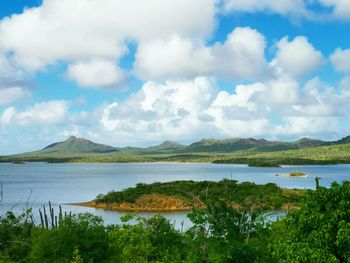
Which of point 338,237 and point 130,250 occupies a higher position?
point 338,237

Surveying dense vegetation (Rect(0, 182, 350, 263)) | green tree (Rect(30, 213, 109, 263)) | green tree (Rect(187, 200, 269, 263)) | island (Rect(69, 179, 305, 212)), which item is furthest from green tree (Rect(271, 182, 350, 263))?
island (Rect(69, 179, 305, 212))

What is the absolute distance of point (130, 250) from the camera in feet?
123

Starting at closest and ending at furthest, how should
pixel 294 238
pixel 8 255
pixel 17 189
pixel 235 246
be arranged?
pixel 294 238
pixel 235 246
pixel 8 255
pixel 17 189

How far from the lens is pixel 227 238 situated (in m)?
27.7

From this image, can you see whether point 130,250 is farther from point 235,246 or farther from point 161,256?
point 235,246

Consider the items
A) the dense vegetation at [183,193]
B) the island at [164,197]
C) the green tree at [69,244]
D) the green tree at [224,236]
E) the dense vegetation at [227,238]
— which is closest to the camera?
the dense vegetation at [227,238]

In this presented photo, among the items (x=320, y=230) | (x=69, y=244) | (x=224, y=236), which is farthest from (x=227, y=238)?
(x=69, y=244)

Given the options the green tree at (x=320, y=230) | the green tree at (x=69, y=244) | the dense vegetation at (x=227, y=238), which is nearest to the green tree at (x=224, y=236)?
the dense vegetation at (x=227, y=238)

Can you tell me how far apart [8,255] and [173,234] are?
18.4 meters

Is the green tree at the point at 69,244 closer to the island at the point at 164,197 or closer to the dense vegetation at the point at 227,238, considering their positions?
the dense vegetation at the point at 227,238

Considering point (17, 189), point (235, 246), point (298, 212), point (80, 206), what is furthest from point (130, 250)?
point (17, 189)

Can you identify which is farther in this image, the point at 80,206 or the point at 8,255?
the point at 80,206

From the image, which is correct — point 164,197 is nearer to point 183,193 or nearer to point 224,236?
point 183,193

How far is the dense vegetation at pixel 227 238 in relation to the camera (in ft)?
71.8
